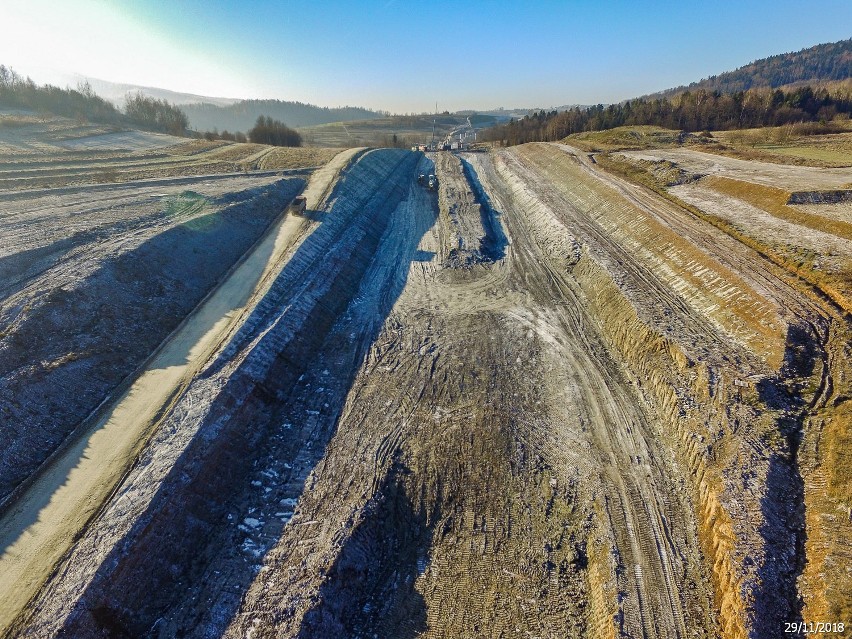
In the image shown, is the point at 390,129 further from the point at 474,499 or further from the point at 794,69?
the point at 794,69

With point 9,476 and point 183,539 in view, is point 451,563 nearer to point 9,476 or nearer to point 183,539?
point 183,539

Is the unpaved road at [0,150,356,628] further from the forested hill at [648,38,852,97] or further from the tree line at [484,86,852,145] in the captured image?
the forested hill at [648,38,852,97]

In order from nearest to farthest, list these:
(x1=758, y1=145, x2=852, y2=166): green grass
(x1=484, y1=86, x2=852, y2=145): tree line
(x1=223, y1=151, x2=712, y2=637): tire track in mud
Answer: (x1=223, y1=151, x2=712, y2=637): tire track in mud
(x1=758, y1=145, x2=852, y2=166): green grass
(x1=484, y1=86, x2=852, y2=145): tree line

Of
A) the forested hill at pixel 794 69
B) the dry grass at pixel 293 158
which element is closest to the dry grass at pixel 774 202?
the dry grass at pixel 293 158

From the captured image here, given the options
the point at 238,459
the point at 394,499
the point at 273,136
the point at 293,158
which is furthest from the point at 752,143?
the point at 273,136

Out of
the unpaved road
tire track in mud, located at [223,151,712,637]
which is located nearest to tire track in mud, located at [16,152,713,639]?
tire track in mud, located at [223,151,712,637]

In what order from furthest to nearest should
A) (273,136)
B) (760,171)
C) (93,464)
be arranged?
1. (273,136)
2. (760,171)
3. (93,464)
